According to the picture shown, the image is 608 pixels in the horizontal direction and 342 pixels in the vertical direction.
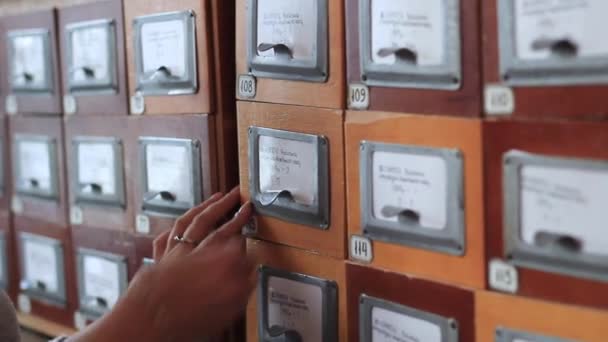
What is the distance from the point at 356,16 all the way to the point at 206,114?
36cm

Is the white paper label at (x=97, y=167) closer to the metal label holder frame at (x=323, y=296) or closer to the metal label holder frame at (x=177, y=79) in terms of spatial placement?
the metal label holder frame at (x=177, y=79)

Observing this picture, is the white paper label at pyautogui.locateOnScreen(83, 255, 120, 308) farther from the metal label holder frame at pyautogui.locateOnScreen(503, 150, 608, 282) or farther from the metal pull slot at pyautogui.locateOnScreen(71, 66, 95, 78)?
the metal label holder frame at pyautogui.locateOnScreen(503, 150, 608, 282)

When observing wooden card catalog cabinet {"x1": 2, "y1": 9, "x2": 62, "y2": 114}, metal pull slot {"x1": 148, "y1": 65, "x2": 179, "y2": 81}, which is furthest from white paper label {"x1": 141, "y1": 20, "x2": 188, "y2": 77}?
wooden card catalog cabinet {"x1": 2, "y1": 9, "x2": 62, "y2": 114}

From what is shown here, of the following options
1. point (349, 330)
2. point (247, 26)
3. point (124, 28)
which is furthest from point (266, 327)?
point (124, 28)

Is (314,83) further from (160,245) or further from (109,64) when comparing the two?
(109,64)

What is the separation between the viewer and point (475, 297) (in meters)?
0.91

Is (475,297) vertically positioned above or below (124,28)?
below

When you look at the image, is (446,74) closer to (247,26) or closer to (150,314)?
(247,26)

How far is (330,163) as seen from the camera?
107 cm

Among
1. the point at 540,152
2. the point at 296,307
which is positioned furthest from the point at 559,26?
the point at 296,307

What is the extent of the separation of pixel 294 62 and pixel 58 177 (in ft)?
2.48

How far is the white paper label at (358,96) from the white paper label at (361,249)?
172 mm

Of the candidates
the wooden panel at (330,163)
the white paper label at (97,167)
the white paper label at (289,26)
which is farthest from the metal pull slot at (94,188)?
the white paper label at (289,26)

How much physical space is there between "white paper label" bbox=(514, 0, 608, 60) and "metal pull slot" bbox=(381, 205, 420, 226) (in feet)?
0.76
